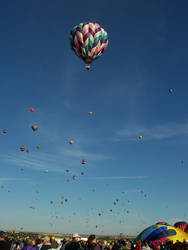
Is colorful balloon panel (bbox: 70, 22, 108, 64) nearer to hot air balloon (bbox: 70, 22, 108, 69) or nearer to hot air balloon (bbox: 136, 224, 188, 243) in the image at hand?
hot air balloon (bbox: 70, 22, 108, 69)

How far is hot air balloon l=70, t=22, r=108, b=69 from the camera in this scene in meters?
23.2

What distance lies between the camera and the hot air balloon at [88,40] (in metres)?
23.2

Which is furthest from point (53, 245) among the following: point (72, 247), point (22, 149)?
point (22, 149)

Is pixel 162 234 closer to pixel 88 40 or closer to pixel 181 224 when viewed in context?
pixel 181 224

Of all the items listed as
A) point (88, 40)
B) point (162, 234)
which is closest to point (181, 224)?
point (162, 234)

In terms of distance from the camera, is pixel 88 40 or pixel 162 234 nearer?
pixel 162 234

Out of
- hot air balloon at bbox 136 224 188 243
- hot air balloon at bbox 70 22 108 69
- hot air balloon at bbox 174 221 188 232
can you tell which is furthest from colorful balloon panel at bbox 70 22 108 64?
hot air balloon at bbox 174 221 188 232

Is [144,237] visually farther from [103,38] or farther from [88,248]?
[103,38]

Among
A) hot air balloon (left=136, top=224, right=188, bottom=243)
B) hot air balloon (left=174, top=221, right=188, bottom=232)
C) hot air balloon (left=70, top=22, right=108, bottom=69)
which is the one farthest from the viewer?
hot air balloon (left=174, top=221, right=188, bottom=232)


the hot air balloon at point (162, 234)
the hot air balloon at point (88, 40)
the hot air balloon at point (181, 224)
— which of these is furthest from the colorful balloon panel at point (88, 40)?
the hot air balloon at point (181, 224)

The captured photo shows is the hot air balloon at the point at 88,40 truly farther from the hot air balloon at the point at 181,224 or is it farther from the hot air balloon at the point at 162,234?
the hot air balloon at the point at 181,224

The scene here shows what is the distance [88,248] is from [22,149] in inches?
1036

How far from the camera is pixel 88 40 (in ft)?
75.8

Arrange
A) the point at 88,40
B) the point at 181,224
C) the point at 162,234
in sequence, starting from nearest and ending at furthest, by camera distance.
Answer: the point at 162,234 → the point at 88,40 → the point at 181,224
